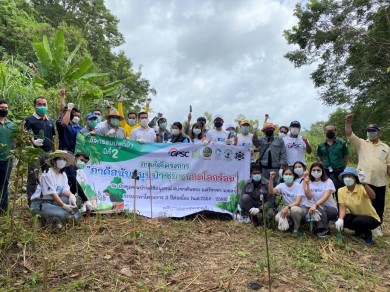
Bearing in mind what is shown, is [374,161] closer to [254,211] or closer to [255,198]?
[255,198]

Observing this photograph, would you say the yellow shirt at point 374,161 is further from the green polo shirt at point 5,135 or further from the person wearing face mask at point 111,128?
the green polo shirt at point 5,135

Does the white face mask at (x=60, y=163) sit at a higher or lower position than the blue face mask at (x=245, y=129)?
lower

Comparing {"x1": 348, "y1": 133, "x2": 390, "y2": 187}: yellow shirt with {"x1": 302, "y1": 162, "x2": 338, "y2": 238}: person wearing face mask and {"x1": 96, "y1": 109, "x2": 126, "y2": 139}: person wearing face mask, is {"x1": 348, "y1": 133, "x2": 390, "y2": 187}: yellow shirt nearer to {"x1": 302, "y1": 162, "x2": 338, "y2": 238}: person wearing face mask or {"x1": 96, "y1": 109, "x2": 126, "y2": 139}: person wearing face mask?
{"x1": 302, "y1": 162, "x2": 338, "y2": 238}: person wearing face mask

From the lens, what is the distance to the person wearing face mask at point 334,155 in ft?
21.0

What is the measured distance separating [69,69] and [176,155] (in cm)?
668

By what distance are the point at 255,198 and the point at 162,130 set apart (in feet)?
7.65

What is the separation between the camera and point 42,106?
5734 mm

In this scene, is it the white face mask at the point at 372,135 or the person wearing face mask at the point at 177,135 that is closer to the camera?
the white face mask at the point at 372,135

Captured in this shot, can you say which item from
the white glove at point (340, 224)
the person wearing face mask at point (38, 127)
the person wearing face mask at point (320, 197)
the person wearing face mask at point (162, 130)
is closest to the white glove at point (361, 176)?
the person wearing face mask at point (320, 197)

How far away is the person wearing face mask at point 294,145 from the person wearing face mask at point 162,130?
2.21 metres

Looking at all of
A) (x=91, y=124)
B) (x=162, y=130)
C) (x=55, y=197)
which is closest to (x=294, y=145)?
(x=162, y=130)

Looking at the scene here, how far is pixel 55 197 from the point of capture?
16.9 ft

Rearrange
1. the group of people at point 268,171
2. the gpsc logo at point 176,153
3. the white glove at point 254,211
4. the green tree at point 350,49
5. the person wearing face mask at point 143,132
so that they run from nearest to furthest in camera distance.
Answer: the group of people at point 268,171 → the white glove at point 254,211 → the gpsc logo at point 176,153 → the person wearing face mask at point 143,132 → the green tree at point 350,49

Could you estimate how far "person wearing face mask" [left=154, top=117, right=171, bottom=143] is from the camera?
7242 mm
